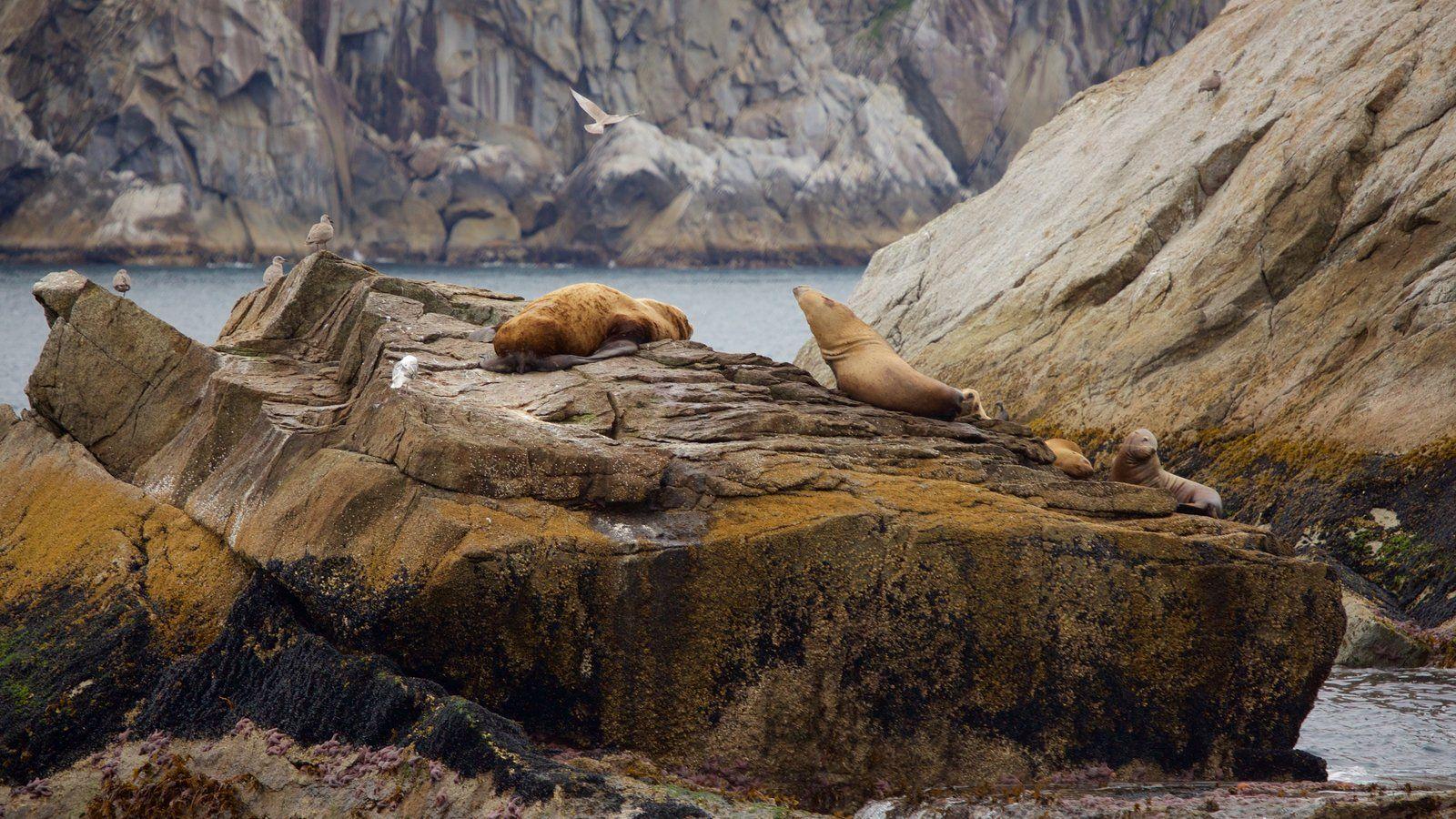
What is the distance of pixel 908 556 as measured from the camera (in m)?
→ 7.23

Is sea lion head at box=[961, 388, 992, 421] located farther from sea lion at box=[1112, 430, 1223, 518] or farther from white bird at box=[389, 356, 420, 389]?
white bird at box=[389, 356, 420, 389]

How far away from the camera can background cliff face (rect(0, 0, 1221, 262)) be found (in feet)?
207

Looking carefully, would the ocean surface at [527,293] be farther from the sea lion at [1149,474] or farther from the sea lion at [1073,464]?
the sea lion at [1073,464]

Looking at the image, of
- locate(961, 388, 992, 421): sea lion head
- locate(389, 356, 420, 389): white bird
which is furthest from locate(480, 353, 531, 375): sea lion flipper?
locate(961, 388, 992, 421): sea lion head

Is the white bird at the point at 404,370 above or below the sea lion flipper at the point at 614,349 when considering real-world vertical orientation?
below

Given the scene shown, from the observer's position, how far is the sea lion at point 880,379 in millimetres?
9273

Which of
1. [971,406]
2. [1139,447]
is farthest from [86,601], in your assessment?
[1139,447]

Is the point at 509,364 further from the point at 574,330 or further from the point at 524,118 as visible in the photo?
the point at 524,118

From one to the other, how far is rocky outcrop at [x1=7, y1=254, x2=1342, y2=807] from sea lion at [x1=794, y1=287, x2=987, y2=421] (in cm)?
120

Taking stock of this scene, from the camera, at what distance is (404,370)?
8234 mm

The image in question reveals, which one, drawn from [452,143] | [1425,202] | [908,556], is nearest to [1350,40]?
[1425,202]

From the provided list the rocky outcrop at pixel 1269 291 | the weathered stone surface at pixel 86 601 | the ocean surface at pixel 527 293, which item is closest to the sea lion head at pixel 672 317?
the weathered stone surface at pixel 86 601

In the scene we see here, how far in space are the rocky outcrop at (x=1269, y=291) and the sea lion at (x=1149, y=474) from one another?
174 centimetres

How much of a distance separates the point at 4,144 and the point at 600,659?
6343 cm
